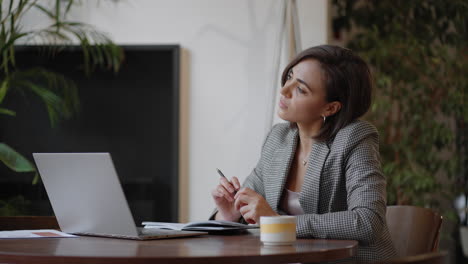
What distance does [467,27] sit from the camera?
574cm

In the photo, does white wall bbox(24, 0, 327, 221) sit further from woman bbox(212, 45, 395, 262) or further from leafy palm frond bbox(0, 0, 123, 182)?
woman bbox(212, 45, 395, 262)

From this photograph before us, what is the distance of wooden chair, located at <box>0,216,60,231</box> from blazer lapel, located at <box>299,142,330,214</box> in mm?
755

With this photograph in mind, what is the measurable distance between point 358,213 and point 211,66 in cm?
277

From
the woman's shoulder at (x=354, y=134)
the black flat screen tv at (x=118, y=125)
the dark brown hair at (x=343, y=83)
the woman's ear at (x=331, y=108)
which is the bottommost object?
the black flat screen tv at (x=118, y=125)

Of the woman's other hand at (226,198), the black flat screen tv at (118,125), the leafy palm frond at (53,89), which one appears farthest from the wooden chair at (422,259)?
the black flat screen tv at (118,125)

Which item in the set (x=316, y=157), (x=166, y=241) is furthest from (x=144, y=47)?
(x=166, y=241)

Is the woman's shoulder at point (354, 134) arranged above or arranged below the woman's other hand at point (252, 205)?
above

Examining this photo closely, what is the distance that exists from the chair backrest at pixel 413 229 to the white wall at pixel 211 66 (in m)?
2.39

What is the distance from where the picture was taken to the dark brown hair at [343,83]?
200 cm

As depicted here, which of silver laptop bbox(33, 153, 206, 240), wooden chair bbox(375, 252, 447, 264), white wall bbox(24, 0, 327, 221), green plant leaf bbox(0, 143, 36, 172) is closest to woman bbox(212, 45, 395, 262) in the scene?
silver laptop bbox(33, 153, 206, 240)

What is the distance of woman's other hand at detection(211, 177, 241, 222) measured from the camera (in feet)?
6.23

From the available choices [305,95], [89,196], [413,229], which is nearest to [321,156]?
[305,95]

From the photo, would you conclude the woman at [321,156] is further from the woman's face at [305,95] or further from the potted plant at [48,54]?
the potted plant at [48,54]

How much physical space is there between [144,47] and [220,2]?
554mm
